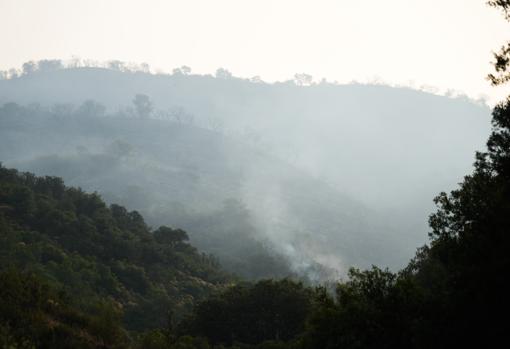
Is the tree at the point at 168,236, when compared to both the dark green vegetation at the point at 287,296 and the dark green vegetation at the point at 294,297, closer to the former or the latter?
the dark green vegetation at the point at 287,296

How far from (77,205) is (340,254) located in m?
101

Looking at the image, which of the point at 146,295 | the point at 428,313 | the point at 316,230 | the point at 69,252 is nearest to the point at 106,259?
the point at 69,252

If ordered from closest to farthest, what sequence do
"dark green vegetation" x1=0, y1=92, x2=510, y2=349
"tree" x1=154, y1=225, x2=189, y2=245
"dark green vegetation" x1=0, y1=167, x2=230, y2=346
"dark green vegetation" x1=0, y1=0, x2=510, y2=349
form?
"dark green vegetation" x1=0, y1=0, x2=510, y2=349 → "dark green vegetation" x1=0, y1=92, x2=510, y2=349 → "dark green vegetation" x1=0, y1=167, x2=230, y2=346 → "tree" x1=154, y1=225, x2=189, y2=245

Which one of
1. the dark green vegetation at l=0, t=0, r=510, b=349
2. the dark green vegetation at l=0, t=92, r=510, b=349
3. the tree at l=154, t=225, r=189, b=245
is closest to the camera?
the dark green vegetation at l=0, t=0, r=510, b=349

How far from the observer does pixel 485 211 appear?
2144cm

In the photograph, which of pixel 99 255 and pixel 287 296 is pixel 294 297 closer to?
pixel 287 296

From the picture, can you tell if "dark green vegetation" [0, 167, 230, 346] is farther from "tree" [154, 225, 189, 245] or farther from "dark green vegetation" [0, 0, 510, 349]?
"dark green vegetation" [0, 0, 510, 349]

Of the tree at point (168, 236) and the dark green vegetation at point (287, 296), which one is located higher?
the tree at point (168, 236)

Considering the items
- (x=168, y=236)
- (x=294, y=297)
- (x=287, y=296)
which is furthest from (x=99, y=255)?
(x=294, y=297)

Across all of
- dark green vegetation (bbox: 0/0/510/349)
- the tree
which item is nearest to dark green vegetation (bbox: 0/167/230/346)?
the tree

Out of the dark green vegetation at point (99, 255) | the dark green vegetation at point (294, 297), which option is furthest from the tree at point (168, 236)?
the dark green vegetation at point (294, 297)

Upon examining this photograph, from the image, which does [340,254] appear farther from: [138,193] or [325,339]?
[325,339]

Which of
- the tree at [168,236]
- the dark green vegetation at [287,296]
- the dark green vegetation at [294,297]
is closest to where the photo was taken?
the dark green vegetation at [294,297]

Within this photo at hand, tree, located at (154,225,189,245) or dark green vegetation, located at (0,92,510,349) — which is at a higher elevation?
tree, located at (154,225,189,245)
